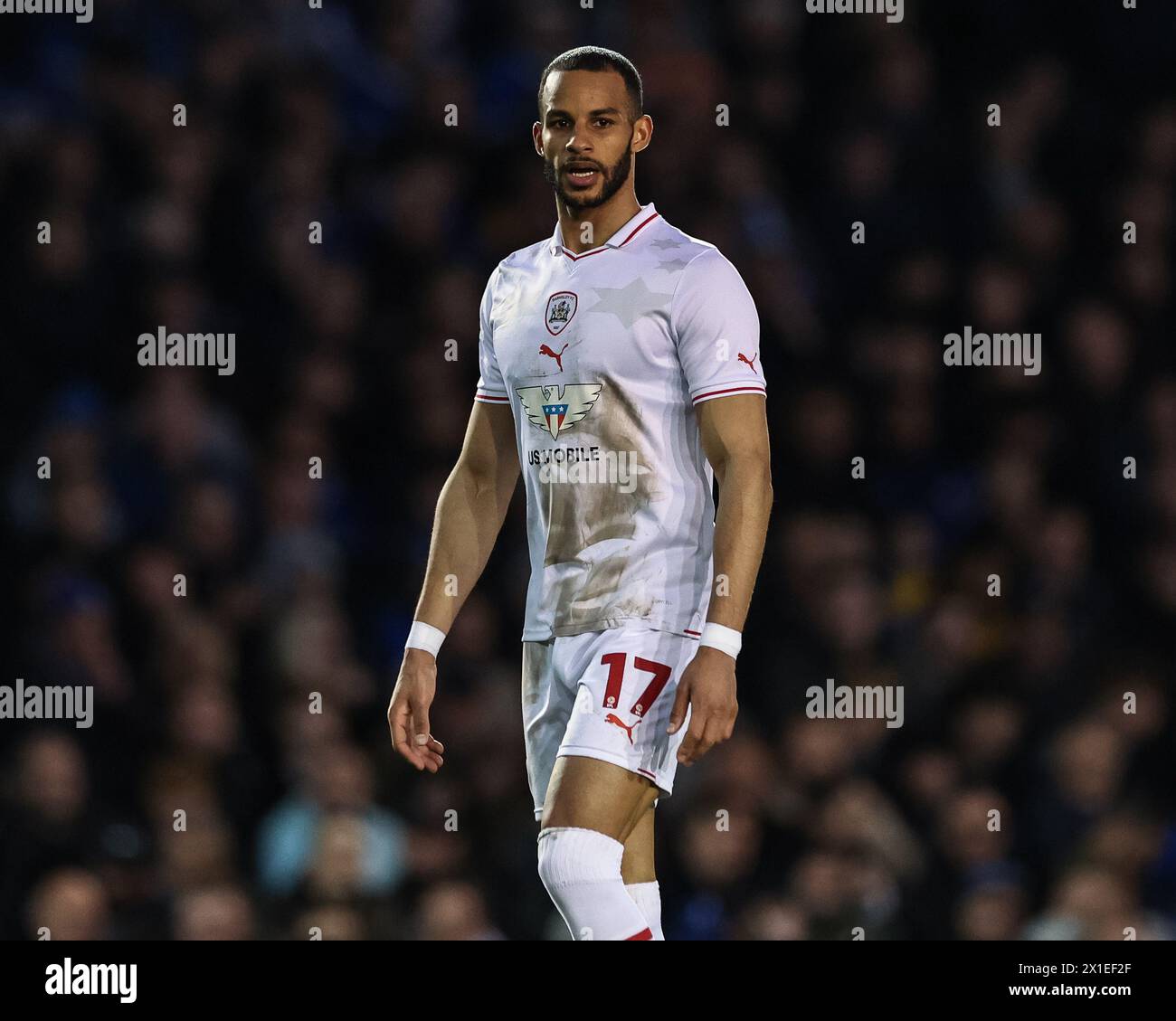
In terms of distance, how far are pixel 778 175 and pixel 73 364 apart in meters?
2.35

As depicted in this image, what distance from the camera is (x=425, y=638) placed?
3713 mm

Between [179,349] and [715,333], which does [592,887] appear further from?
[179,349]

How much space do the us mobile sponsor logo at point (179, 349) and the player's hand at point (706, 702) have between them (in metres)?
2.91

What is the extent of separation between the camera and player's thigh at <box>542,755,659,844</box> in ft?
10.8

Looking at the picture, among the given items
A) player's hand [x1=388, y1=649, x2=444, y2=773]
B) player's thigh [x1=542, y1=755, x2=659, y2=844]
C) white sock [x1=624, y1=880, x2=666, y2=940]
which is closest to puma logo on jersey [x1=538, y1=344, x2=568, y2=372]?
player's hand [x1=388, y1=649, x2=444, y2=773]

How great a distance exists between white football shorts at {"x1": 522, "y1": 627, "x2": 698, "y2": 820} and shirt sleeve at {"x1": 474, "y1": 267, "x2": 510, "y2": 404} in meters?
0.54

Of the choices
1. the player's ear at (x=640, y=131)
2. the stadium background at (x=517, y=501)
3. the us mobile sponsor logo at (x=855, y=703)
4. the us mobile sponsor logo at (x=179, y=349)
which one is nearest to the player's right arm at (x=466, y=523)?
the player's ear at (x=640, y=131)

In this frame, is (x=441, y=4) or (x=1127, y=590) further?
(x=441, y=4)

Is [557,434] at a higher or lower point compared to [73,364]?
lower

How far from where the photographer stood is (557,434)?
355cm

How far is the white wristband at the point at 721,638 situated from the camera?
3279 mm

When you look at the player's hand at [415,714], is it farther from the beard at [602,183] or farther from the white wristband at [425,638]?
the beard at [602,183]

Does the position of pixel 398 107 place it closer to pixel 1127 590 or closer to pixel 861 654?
pixel 861 654

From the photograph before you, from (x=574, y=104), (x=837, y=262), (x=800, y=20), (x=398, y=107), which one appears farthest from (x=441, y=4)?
(x=574, y=104)
